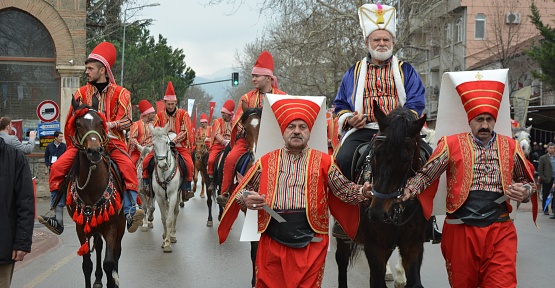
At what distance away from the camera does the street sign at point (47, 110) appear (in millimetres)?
21219

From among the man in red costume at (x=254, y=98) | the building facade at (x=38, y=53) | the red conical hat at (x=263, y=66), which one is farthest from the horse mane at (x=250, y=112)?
the building facade at (x=38, y=53)

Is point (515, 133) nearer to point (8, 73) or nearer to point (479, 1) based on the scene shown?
point (8, 73)

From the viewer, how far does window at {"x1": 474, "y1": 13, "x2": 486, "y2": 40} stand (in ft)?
155

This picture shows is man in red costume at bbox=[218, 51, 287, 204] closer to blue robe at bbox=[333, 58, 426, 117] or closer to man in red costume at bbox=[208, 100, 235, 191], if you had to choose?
blue robe at bbox=[333, 58, 426, 117]

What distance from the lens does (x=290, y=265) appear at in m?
6.19

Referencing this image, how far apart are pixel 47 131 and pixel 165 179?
883cm

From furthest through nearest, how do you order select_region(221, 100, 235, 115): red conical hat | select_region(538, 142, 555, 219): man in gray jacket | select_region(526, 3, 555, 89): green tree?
select_region(526, 3, 555, 89): green tree < select_region(538, 142, 555, 219): man in gray jacket < select_region(221, 100, 235, 115): red conical hat

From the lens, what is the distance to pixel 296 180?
632cm

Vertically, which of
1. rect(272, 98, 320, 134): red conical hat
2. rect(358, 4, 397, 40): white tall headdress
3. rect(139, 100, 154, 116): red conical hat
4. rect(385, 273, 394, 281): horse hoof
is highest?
rect(358, 4, 397, 40): white tall headdress

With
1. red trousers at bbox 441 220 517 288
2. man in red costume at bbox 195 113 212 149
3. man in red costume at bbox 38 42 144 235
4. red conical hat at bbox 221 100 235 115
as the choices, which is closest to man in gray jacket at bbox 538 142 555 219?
red conical hat at bbox 221 100 235 115

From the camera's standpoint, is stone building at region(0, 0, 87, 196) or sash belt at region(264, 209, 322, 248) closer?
sash belt at region(264, 209, 322, 248)

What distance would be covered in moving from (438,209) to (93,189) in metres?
4.02

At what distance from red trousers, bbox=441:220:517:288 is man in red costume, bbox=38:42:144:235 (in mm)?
4234

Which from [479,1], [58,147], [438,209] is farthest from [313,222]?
[479,1]
